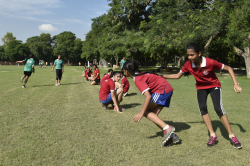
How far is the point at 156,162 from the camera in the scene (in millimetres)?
3689

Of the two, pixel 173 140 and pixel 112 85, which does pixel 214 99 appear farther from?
pixel 112 85

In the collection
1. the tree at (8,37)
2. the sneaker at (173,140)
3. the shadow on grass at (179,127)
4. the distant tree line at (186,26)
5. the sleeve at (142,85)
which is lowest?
the shadow on grass at (179,127)

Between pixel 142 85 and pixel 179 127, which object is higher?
pixel 142 85

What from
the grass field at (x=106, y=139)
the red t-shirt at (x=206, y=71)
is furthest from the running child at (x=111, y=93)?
the red t-shirt at (x=206, y=71)

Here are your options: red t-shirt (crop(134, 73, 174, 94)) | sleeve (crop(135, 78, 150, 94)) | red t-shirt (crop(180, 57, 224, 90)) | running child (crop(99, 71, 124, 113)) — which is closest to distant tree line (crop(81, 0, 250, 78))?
running child (crop(99, 71, 124, 113))

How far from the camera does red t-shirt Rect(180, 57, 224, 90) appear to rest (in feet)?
14.2

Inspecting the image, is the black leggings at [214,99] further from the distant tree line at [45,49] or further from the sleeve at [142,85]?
the distant tree line at [45,49]

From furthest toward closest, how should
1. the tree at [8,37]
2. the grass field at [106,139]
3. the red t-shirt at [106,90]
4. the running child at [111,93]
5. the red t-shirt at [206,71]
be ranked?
the tree at [8,37]
the red t-shirt at [106,90]
the running child at [111,93]
the red t-shirt at [206,71]
the grass field at [106,139]

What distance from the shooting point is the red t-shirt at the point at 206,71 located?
14.2 feet

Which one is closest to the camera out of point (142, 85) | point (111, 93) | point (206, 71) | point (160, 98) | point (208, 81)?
point (142, 85)

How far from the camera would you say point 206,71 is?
4.37 m

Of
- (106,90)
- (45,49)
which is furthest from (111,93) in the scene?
(45,49)

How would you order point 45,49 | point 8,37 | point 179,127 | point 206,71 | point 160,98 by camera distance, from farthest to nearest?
point 8,37 < point 45,49 < point 179,127 < point 160,98 < point 206,71

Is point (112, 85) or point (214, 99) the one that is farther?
point (112, 85)
